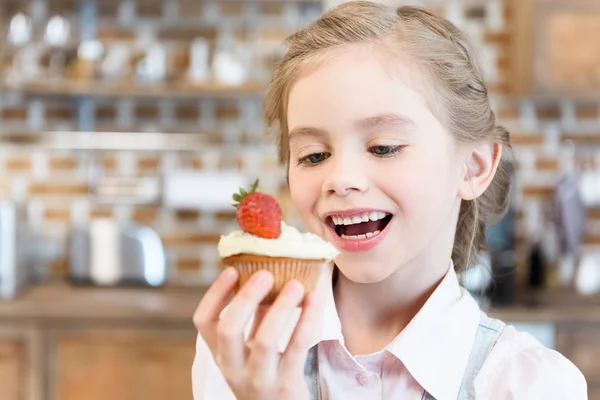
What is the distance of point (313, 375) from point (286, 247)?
0.25 metres

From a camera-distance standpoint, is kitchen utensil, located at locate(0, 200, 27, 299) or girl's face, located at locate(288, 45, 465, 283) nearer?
girl's face, located at locate(288, 45, 465, 283)

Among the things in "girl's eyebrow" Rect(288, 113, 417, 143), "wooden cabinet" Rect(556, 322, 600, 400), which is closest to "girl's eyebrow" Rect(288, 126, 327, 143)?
"girl's eyebrow" Rect(288, 113, 417, 143)

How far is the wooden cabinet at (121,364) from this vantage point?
2863 mm

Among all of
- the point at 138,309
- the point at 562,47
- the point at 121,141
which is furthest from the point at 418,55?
the point at 121,141

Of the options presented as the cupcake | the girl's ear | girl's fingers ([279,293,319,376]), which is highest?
the girl's ear

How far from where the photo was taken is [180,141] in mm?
3441

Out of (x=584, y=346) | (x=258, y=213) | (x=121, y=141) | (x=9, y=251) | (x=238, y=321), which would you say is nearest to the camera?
(x=238, y=321)

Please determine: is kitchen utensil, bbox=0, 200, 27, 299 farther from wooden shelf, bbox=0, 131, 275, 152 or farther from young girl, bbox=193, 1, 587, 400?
young girl, bbox=193, 1, 587, 400

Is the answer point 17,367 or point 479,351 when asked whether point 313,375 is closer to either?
point 479,351

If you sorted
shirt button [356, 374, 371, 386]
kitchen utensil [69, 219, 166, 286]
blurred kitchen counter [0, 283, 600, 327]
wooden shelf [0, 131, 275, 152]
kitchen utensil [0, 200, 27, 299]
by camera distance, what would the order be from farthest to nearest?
wooden shelf [0, 131, 275, 152] < kitchen utensil [69, 219, 166, 286] < kitchen utensil [0, 200, 27, 299] < blurred kitchen counter [0, 283, 600, 327] < shirt button [356, 374, 371, 386]

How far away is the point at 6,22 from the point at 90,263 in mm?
1090

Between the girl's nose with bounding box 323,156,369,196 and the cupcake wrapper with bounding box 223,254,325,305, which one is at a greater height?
the girl's nose with bounding box 323,156,369,196

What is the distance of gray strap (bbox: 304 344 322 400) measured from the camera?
45.3 inches

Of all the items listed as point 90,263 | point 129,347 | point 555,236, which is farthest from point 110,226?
point 555,236
